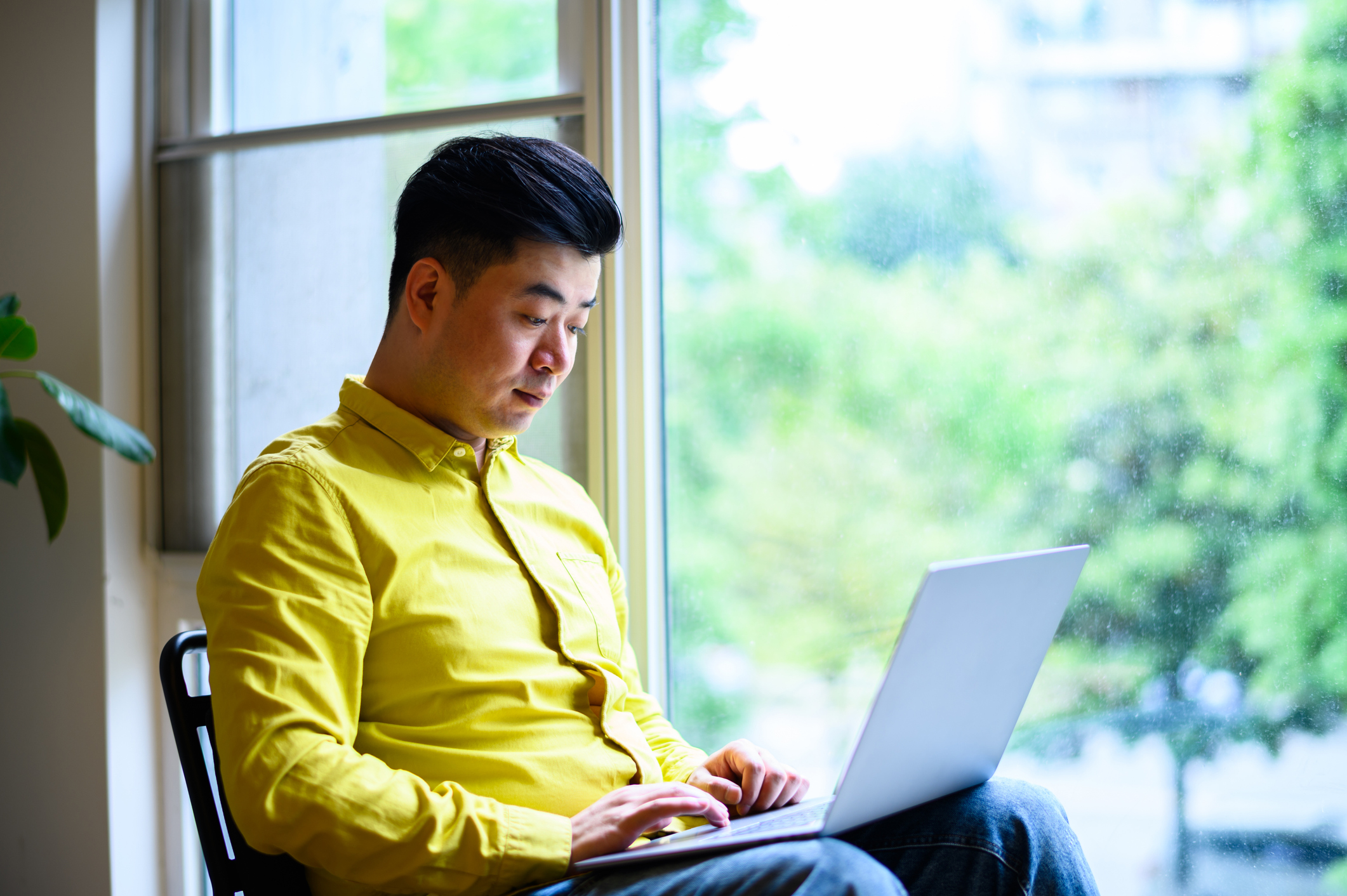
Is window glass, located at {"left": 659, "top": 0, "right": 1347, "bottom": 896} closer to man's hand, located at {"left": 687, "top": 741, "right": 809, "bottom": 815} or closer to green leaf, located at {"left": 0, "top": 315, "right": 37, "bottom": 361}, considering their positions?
man's hand, located at {"left": 687, "top": 741, "right": 809, "bottom": 815}

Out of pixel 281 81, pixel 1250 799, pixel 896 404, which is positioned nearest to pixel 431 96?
pixel 281 81

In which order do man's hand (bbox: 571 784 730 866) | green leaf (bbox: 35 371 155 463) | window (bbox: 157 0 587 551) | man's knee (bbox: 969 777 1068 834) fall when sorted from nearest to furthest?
man's hand (bbox: 571 784 730 866) → man's knee (bbox: 969 777 1068 834) → green leaf (bbox: 35 371 155 463) → window (bbox: 157 0 587 551)

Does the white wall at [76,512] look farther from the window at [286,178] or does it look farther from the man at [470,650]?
the man at [470,650]

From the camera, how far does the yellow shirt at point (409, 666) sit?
91 centimetres

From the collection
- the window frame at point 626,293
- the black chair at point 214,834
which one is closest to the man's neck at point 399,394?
the black chair at point 214,834

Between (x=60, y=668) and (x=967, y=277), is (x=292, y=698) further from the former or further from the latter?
(x=60, y=668)

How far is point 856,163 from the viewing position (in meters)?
1.74

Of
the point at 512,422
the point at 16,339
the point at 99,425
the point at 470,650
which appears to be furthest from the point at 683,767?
the point at 16,339

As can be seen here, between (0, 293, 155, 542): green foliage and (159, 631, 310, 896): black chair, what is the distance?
2.43 feet

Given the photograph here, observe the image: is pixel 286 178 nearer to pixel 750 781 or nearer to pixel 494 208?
pixel 494 208

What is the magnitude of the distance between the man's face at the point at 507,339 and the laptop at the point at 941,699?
1.76ft

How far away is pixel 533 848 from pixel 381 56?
1633mm

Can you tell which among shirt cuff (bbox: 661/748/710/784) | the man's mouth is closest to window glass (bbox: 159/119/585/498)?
the man's mouth

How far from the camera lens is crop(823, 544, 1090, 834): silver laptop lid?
2.88ft
